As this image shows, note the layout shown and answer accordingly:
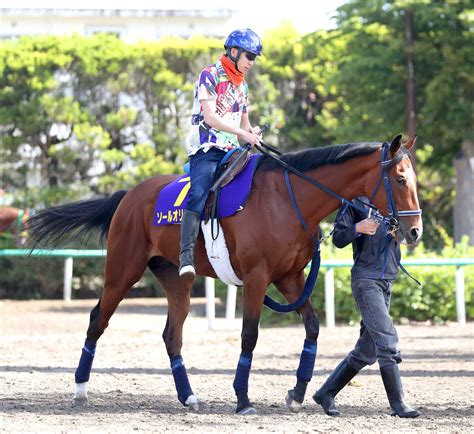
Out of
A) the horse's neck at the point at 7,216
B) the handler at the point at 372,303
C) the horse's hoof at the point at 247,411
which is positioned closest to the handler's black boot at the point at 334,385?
the handler at the point at 372,303

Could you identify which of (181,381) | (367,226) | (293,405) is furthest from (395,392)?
(181,381)

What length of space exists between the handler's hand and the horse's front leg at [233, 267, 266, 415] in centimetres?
77

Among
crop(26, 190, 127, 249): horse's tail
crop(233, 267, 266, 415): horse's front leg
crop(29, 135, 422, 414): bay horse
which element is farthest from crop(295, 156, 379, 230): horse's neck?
crop(26, 190, 127, 249): horse's tail

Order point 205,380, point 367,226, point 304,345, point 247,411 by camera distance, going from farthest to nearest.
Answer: point 205,380, point 304,345, point 247,411, point 367,226

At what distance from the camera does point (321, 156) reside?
7160 millimetres

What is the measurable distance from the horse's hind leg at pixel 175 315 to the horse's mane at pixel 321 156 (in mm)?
1228

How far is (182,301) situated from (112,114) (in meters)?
13.0

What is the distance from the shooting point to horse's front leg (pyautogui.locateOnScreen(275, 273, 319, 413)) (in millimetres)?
7012

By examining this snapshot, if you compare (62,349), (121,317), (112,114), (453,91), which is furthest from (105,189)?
(62,349)

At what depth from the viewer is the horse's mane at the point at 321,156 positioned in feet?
23.0

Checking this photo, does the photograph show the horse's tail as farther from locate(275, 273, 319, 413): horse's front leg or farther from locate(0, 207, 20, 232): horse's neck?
locate(0, 207, 20, 232): horse's neck

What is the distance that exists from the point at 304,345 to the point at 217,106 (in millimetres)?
1810

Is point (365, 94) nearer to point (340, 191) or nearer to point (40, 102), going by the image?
point (40, 102)

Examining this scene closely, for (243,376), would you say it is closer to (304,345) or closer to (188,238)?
(304,345)
